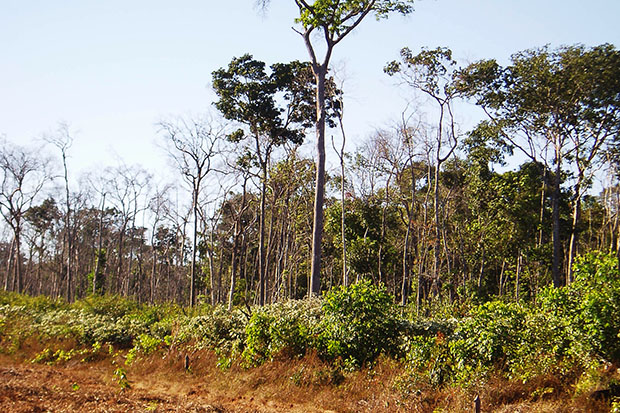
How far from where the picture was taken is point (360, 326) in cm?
939

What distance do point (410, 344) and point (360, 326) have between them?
102 centimetres

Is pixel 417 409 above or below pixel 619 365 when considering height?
below

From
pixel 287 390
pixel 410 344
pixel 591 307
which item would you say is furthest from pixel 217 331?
pixel 591 307

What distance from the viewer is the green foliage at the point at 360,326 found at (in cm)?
938

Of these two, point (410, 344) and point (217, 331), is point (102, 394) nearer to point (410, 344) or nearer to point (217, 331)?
point (217, 331)

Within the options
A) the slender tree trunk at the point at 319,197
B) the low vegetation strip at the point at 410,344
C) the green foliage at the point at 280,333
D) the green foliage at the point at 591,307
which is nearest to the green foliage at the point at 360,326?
the low vegetation strip at the point at 410,344

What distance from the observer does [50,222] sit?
4950 cm

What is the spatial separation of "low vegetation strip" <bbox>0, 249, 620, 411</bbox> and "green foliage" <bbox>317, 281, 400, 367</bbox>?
20 mm

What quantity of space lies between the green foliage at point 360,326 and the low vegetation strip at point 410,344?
0.07ft

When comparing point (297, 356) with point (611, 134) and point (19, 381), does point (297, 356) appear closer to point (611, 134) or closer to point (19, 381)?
point (19, 381)

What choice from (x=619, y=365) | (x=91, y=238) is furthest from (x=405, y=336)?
(x=91, y=238)

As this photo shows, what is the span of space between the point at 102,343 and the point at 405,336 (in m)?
9.58

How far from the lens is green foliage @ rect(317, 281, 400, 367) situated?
9.38m

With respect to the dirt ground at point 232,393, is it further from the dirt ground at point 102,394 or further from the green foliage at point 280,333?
the green foliage at point 280,333
